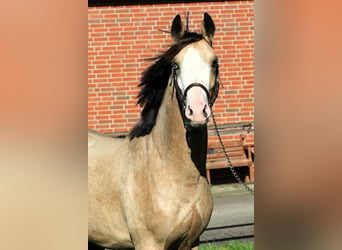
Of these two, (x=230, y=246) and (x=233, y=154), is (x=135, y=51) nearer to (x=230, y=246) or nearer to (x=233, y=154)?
(x=233, y=154)

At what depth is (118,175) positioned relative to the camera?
9.64 feet

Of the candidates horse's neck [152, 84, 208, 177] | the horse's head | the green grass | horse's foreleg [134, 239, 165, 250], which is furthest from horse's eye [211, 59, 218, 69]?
the green grass

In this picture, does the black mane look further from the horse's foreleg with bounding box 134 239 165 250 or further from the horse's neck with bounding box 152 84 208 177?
the horse's foreleg with bounding box 134 239 165 250

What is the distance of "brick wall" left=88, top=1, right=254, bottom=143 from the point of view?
7.20 meters

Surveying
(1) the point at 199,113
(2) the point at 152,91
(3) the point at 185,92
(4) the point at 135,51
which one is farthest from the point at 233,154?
(1) the point at 199,113

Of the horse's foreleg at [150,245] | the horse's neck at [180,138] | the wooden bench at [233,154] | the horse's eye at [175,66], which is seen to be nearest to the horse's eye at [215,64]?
the horse's eye at [175,66]

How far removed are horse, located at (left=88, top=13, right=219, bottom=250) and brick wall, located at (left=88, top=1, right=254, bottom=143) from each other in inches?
166

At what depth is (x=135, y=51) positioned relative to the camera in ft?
24.1

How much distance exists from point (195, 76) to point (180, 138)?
434mm

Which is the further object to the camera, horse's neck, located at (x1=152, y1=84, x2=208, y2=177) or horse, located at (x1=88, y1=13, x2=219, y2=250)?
horse's neck, located at (x1=152, y1=84, x2=208, y2=177)

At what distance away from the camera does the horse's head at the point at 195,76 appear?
7.54ft

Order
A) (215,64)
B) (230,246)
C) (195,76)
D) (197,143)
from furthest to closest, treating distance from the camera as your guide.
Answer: (230,246)
(197,143)
(215,64)
(195,76)
